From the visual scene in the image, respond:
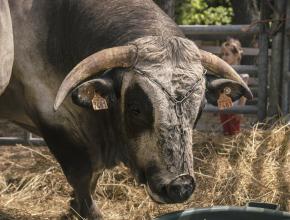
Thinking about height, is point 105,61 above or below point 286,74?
above

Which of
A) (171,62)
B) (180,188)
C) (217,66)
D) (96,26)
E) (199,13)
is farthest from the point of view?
(199,13)

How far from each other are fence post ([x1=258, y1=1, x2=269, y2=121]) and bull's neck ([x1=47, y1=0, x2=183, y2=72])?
2473 millimetres

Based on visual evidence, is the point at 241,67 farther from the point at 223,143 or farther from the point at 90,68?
the point at 90,68

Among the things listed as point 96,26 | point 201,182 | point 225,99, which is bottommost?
point 201,182

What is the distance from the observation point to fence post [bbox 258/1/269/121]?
23.2ft

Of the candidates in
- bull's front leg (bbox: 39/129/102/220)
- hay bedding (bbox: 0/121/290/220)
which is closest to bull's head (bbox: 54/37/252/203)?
bull's front leg (bbox: 39/129/102/220)

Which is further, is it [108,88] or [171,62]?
[108,88]

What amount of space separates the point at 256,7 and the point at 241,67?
6373 mm

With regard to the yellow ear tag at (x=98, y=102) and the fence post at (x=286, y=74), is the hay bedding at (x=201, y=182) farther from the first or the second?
the yellow ear tag at (x=98, y=102)

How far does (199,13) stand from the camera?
1617 centimetres

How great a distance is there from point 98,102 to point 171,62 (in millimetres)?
570

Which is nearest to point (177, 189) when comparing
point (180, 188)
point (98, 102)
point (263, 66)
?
point (180, 188)

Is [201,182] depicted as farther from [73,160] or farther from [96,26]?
[96,26]

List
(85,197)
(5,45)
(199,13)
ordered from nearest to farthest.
→ (5,45) → (85,197) → (199,13)
